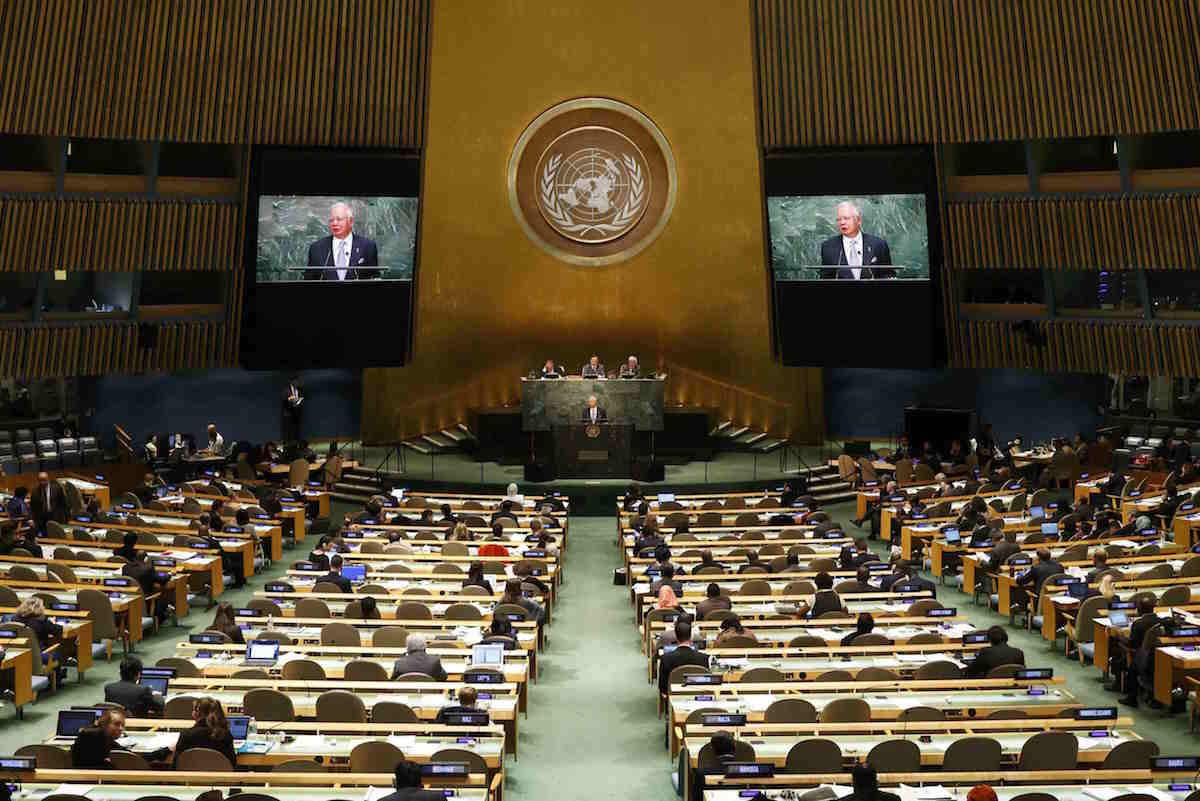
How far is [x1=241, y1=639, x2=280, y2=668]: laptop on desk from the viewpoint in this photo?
1173cm

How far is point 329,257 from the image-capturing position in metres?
25.2

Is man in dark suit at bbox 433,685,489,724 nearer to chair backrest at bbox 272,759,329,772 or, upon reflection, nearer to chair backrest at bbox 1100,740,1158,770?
chair backrest at bbox 272,759,329,772

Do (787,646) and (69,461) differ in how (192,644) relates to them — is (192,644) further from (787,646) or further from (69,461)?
(69,461)

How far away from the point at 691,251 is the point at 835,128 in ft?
16.9

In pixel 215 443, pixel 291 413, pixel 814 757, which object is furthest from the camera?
pixel 291 413

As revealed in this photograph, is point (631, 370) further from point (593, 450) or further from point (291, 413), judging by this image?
point (291, 413)

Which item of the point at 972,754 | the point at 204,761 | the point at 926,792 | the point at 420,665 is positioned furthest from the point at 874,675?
the point at 204,761

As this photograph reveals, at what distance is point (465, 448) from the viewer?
28.4 metres

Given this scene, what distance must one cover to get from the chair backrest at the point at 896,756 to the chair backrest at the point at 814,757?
233 millimetres

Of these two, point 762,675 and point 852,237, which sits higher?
point 852,237

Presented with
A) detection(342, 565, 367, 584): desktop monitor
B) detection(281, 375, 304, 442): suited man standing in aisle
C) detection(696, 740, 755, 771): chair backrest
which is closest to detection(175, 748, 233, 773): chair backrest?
detection(696, 740, 755, 771): chair backrest

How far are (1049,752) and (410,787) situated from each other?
14.2 ft

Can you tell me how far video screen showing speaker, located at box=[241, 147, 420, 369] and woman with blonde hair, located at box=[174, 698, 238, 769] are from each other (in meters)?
16.0

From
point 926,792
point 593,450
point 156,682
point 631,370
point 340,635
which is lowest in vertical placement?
point 926,792
